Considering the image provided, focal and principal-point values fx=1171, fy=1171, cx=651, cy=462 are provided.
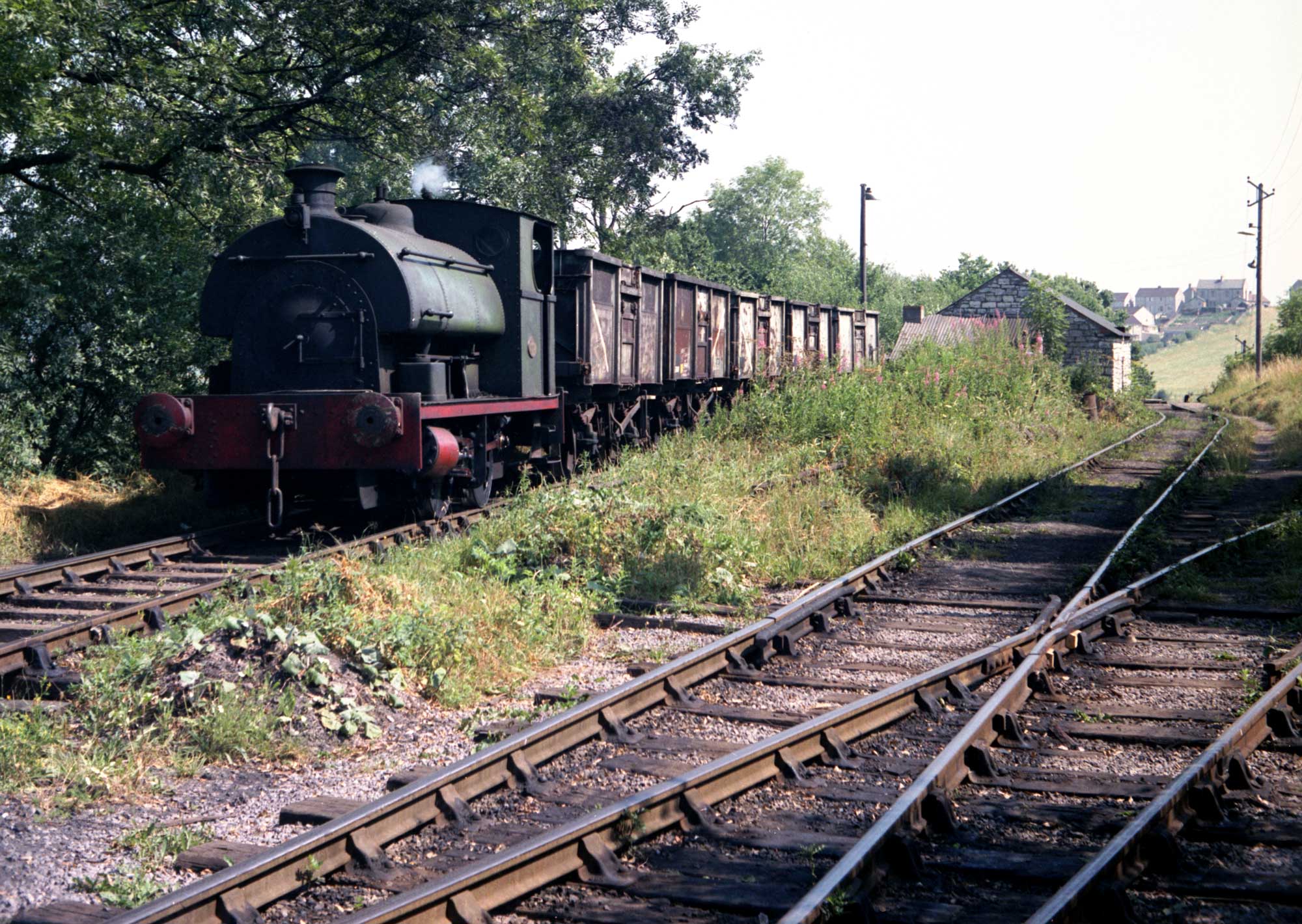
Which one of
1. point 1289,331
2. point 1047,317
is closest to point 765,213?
point 1289,331

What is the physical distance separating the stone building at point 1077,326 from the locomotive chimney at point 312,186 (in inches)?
1135

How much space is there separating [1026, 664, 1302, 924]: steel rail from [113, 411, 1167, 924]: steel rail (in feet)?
7.06

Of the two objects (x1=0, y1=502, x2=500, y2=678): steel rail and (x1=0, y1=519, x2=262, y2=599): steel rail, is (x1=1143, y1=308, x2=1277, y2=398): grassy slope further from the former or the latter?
(x1=0, y1=502, x2=500, y2=678): steel rail

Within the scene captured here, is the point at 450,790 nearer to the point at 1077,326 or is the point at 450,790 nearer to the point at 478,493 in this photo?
the point at 478,493

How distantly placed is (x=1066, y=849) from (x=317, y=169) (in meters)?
8.46

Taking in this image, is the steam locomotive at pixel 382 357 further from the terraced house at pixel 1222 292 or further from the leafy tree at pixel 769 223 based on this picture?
the terraced house at pixel 1222 292

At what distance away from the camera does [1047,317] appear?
116 ft

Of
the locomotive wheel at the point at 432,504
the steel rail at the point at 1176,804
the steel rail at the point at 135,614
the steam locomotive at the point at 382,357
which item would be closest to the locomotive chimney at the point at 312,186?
the steam locomotive at the point at 382,357

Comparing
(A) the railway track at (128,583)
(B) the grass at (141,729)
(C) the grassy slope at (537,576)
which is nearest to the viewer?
(B) the grass at (141,729)

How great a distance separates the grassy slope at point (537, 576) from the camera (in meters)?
5.21

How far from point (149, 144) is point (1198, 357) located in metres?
123

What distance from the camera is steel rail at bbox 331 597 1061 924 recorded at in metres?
3.48

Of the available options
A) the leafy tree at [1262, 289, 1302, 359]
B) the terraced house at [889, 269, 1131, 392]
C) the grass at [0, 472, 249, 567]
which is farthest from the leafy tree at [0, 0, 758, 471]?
the leafy tree at [1262, 289, 1302, 359]

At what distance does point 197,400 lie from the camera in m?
9.69
